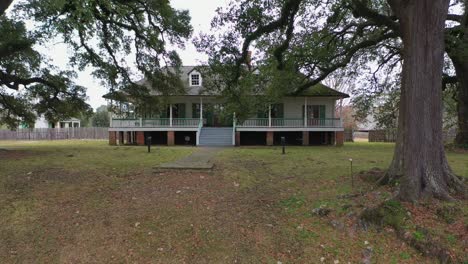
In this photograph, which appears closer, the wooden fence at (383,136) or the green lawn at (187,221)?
the green lawn at (187,221)

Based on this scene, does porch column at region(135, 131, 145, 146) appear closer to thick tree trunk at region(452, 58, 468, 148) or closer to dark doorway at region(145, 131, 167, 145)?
dark doorway at region(145, 131, 167, 145)

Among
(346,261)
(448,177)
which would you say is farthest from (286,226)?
(448,177)

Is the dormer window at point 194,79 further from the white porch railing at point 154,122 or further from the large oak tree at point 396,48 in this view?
the large oak tree at point 396,48

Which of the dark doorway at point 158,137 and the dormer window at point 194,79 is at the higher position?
the dormer window at point 194,79

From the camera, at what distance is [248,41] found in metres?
9.37

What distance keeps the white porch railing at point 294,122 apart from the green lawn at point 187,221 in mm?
14447

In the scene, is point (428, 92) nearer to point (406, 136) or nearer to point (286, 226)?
point (406, 136)

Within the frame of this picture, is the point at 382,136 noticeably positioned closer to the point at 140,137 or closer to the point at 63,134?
the point at 140,137

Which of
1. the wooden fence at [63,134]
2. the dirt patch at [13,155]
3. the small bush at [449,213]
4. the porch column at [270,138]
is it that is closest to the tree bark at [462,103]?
the porch column at [270,138]

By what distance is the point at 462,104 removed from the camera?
57.5ft

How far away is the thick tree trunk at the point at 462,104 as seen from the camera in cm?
1661

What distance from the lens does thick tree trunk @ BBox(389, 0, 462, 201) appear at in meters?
5.86

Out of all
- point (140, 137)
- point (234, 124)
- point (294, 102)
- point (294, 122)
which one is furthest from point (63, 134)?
point (294, 122)

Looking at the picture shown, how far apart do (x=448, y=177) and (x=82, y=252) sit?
6.75 metres
